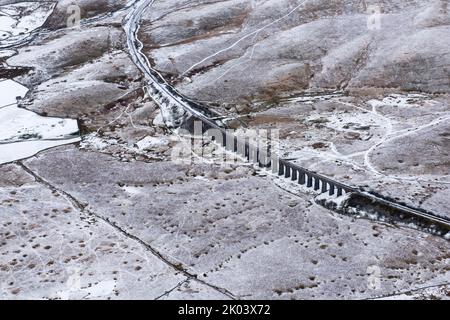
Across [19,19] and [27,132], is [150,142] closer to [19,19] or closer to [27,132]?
[27,132]

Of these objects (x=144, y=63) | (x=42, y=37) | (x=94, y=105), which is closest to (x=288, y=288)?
(x=94, y=105)

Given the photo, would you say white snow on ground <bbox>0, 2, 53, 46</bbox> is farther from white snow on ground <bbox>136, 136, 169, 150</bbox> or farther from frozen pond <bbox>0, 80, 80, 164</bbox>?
white snow on ground <bbox>136, 136, 169, 150</bbox>

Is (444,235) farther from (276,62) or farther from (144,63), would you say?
(144,63)

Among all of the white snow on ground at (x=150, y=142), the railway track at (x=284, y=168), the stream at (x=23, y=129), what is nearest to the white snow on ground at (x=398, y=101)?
the railway track at (x=284, y=168)

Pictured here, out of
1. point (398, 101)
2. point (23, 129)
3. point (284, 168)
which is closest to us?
point (284, 168)

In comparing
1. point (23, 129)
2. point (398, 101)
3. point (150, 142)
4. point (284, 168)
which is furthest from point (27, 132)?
point (398, 101)
